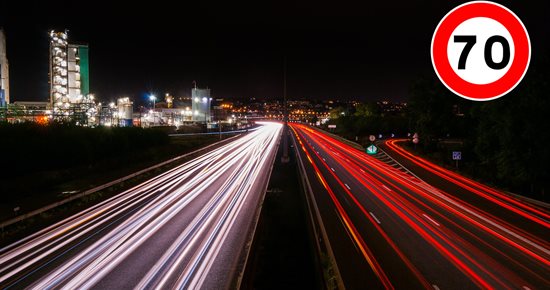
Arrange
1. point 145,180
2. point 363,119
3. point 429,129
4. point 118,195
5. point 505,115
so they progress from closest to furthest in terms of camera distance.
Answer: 1. point 118,195
2. point 145,180
3. point 505,115
4. point 429,129
5. point 363,119

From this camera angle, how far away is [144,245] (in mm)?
14328

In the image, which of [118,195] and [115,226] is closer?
[115,226]

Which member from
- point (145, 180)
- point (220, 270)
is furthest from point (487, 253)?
point (145, 180)

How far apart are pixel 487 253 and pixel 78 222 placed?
15.0 m

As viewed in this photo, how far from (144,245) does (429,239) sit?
9.77 metres

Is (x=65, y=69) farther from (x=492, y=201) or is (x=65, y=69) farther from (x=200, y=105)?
(x=492, y=201)

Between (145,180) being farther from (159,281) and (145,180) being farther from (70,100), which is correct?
(70,100)

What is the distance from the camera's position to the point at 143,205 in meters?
20.8

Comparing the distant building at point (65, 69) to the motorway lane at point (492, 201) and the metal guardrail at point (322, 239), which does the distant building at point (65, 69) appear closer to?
the motorway lane at point (492, 201)

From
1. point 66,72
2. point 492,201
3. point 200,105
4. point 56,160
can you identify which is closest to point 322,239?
point 492,201

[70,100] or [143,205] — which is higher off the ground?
[70,100]

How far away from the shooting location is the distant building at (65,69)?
70562 millimetres

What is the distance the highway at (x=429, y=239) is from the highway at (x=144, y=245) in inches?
140

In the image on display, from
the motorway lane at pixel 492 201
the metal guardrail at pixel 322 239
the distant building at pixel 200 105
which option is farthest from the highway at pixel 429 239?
the distant building at pixel 200 105
